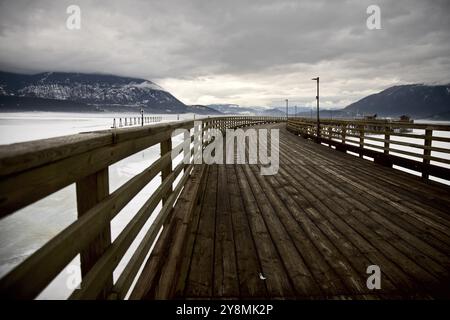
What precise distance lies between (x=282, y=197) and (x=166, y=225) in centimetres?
270

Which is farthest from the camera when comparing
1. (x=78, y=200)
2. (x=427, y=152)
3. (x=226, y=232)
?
(x=427, y=152)

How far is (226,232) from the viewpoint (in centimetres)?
380

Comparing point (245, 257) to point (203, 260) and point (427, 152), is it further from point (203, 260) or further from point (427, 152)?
point (427, 152)

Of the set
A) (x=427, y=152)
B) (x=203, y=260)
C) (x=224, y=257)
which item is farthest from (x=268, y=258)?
(x=427, y=152)

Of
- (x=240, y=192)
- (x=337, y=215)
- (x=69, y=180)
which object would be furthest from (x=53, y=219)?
(x=69, y=180)

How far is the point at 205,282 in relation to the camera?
8.67ft

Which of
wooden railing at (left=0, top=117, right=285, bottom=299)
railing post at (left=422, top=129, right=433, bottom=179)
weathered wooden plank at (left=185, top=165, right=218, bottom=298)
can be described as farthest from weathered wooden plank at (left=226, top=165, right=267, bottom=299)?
railing post at (left=422, top=129, right=433, bottom=179)

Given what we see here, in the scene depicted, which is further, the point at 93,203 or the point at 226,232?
the point at 226,232

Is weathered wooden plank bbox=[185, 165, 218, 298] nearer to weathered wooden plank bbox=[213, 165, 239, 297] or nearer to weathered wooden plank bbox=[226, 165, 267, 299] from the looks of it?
weathered wooden plank bbox=[213, 165, 239, 297]

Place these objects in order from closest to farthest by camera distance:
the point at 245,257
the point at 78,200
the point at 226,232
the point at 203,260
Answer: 1. the point at 78,200
2. the point at 203,260
3. the point at 245,257
4. the point at 226,232

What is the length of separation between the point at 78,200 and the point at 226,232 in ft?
8.28

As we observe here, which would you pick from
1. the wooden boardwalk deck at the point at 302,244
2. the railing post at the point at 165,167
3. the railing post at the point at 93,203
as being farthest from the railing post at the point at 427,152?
the railing post at the point at 93,203

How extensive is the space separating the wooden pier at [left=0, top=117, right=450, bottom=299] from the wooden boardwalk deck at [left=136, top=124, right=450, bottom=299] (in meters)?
0.01
